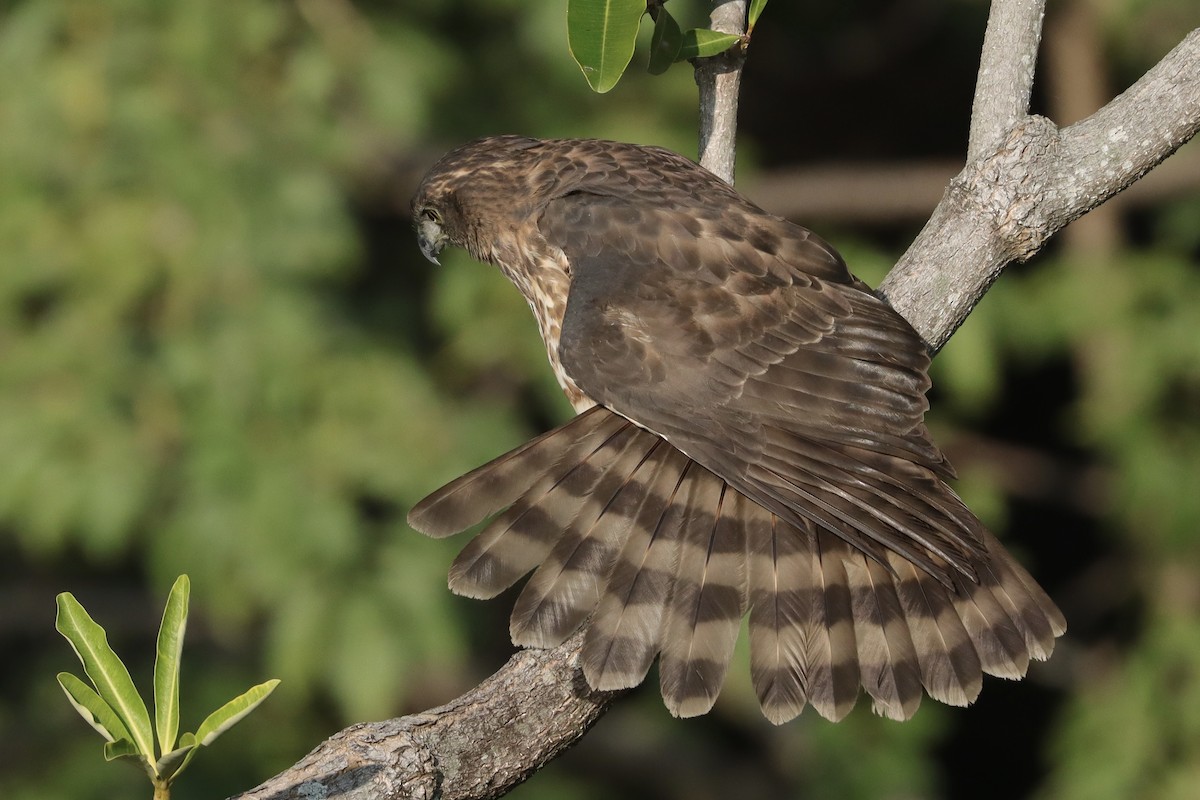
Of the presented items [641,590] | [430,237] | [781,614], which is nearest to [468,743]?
[641,590]

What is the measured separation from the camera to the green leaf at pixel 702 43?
326 cm

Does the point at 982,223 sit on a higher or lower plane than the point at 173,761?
higher

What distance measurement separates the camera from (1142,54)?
293 inches

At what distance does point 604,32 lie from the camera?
2.93 m

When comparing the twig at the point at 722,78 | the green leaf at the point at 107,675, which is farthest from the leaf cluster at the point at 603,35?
the green leaf at the point at 107,675

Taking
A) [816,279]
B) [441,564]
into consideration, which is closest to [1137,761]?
[441,564]

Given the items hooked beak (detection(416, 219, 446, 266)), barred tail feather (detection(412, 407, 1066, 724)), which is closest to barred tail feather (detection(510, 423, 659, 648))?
barred tail feather (detection(412, 407, 1066, 724))

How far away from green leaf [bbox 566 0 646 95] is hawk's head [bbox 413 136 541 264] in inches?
44.1

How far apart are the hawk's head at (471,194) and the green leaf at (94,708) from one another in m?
2.15

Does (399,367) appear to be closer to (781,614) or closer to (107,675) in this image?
(781,614)

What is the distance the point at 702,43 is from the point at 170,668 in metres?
1.80

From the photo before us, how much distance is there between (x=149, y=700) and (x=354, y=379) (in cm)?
215

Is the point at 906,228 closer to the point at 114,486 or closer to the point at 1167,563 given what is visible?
the point at 1167,563

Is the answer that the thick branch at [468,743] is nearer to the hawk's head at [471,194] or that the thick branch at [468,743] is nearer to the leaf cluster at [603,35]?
the leaf cluster at [603,35]
